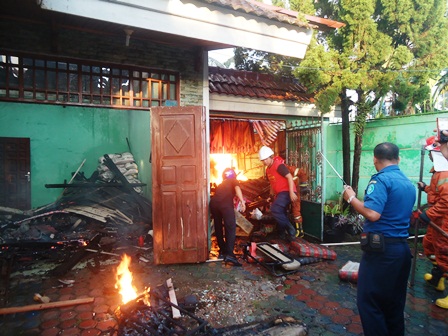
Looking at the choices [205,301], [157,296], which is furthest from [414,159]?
[157,296]

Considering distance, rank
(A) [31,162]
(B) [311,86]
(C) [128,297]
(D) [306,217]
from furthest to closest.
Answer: (A) [31,162] < (D) [306,217] < (B) [311,86] < (C) [128,297]

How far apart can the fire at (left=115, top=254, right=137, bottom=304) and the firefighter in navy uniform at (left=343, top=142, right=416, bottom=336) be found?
9.71 feet

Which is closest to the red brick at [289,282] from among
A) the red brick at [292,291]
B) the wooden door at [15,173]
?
the red brick at [292,291]

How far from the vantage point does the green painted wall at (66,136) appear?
11117mm

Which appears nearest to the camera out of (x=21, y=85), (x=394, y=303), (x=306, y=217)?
(x=394, y=303)

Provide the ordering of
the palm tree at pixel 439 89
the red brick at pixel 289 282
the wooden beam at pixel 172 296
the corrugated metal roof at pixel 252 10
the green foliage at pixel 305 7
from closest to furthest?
the wooden beam at pixel 172 296 < the red brick at pixel 289 282 < the corrugated metal roof at pixel 252 10 < the green foliage at pixel 305 7 < the palm tree at pixel 439 89

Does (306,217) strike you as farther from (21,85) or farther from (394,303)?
(21,85)

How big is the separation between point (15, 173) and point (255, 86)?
31.3 ft

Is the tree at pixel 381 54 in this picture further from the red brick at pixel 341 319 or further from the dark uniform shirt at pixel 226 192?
the red brick at pixel 341 319

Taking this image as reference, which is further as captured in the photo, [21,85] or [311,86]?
[311,86]

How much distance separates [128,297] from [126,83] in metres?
4.36

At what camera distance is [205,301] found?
4.35 meters

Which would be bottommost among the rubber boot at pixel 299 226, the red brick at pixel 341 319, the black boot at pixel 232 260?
the red brick at pixel 341 319

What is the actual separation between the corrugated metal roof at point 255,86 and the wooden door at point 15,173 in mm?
8012
